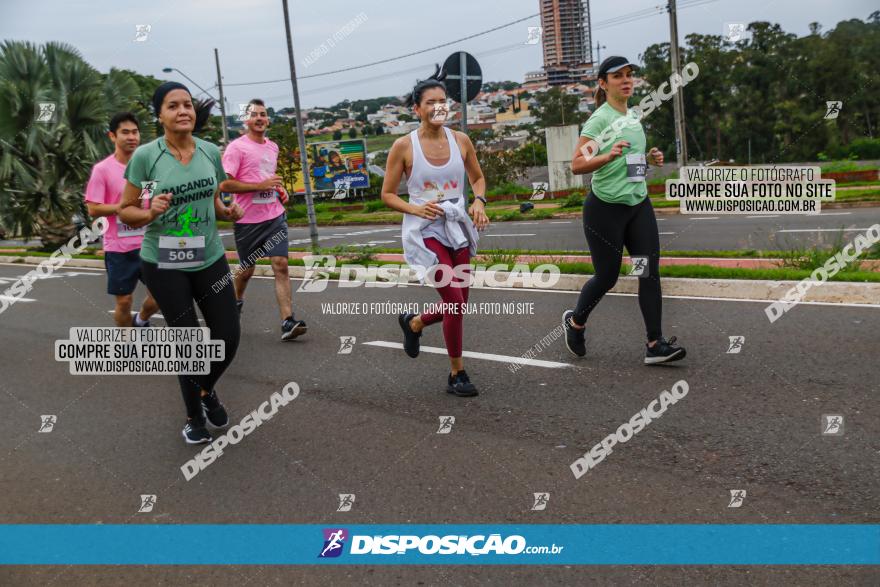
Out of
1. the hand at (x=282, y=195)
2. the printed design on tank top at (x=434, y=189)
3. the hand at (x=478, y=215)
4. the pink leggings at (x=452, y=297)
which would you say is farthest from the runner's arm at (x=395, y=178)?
the hand at (x=282, y=195)

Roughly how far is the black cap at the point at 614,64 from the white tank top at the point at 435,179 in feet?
3.97

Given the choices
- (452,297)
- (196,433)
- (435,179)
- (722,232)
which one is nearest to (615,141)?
(435,179)

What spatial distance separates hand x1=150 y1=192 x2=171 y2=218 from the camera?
15.5ft

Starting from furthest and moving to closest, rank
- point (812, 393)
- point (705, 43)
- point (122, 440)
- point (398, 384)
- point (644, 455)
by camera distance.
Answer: point (705, 43), point (398, 384), point (122, 440), point (812, 393), point (644, 455)

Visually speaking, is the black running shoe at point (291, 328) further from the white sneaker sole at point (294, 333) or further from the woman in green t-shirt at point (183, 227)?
the woman in green t-shirt at point (183, 227)

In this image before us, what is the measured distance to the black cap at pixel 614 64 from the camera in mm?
6004

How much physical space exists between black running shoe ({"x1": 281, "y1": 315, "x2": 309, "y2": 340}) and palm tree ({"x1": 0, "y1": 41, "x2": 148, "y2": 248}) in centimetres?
1578

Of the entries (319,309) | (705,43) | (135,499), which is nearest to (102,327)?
(319,309)

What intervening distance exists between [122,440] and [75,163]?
1873 centimetres

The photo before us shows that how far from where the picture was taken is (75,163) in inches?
877

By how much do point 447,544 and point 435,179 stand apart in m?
2.72

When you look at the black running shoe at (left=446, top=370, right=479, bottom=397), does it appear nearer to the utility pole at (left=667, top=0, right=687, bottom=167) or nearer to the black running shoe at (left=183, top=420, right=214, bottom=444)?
the black running shoe at (left=183, top=420, right=214, bottom=444)

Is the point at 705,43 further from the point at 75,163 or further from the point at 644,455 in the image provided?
the point at 644,455

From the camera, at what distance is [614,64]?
6027 mm
